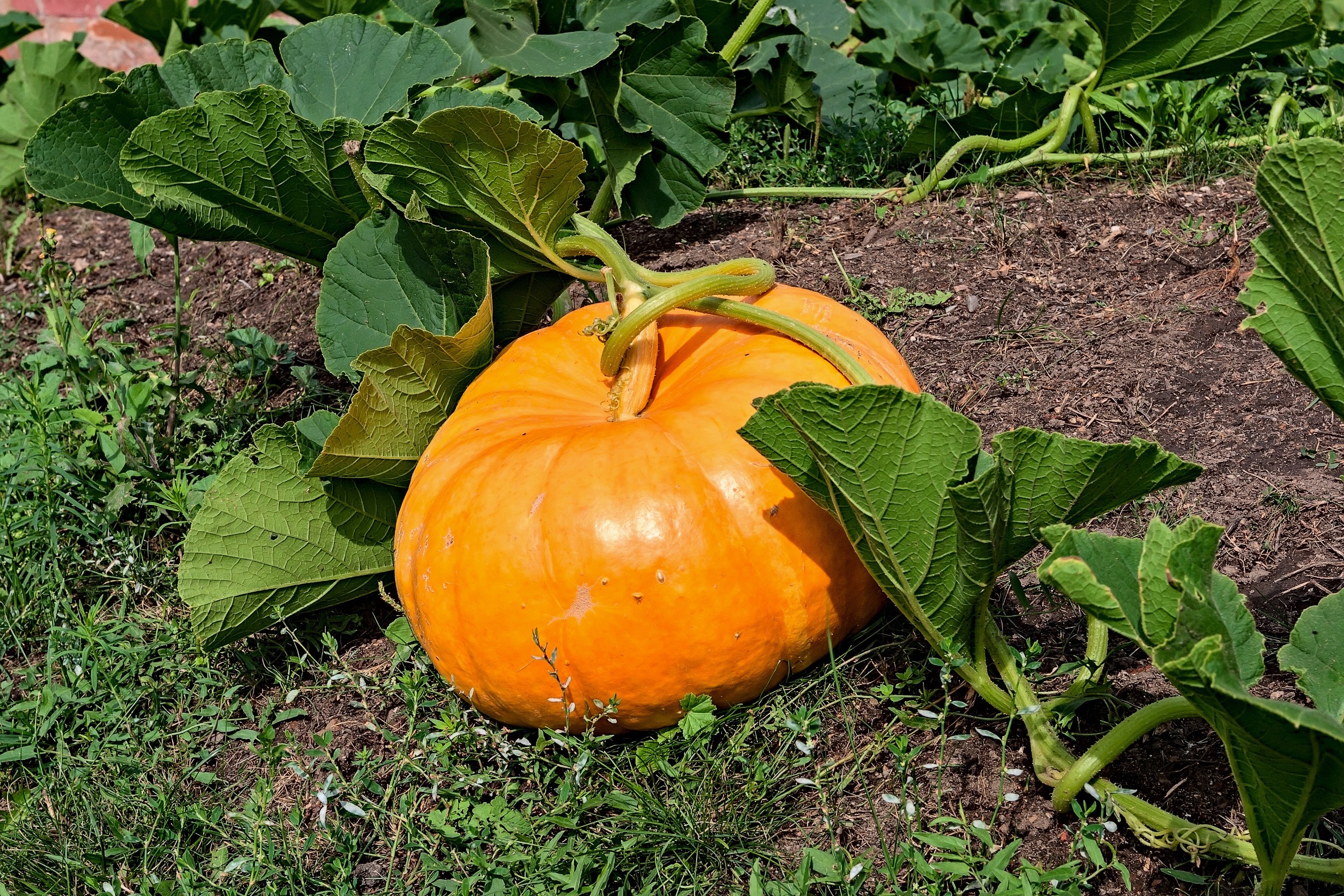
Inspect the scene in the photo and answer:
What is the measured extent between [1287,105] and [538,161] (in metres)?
2.52

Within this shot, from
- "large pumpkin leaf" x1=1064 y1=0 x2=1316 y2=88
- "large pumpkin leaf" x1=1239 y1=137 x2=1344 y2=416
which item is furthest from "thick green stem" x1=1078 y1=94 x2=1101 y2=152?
"large pumpkin leaf" x1=1239 y1=137 x2=1344 y2=416

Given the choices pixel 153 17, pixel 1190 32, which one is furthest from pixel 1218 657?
pixel 153 17

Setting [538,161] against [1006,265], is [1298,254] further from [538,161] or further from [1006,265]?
[1006,265]

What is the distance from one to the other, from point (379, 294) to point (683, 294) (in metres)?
0.75

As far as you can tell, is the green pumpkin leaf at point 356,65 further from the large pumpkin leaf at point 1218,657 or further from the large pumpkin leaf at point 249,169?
the large pumpkin leaf at point 1218,657

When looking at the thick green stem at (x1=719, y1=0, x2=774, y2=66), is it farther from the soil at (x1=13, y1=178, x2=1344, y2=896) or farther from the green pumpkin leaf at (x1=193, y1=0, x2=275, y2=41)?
the green pumpkin leaf at (x1=193, y1=0, x2=275, y2=41)

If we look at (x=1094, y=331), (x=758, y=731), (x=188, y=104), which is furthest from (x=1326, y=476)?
(x=188, y=104)

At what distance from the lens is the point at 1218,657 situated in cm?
130

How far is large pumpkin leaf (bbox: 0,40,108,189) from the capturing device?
4273mm

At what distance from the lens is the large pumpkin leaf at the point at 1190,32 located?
2.99m

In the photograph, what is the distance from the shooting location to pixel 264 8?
393 cm

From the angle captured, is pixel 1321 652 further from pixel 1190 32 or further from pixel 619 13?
pixel 619 13

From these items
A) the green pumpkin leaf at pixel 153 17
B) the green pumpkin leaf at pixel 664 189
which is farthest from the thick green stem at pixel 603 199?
the green pumpkin leaf at pixel 153 17

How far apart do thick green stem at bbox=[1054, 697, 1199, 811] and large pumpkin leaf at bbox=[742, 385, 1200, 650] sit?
0.88 feet
